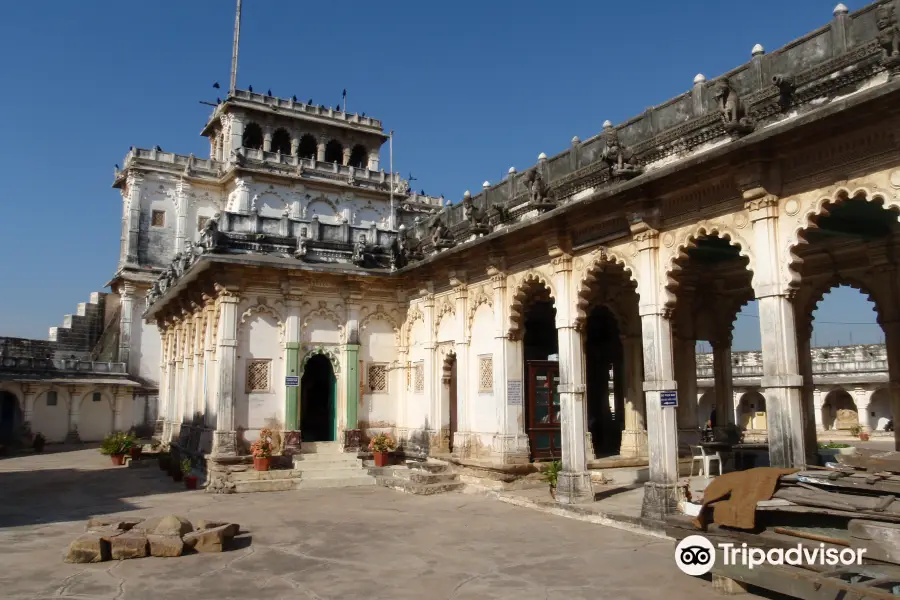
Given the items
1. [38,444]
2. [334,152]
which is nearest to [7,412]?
[38,444]

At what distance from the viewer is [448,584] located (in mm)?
8023

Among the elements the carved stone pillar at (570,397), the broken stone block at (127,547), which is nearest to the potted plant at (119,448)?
the broken stone block at (127,547)

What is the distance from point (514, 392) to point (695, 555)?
24.5ft

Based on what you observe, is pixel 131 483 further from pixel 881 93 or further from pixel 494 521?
pixel 881 93

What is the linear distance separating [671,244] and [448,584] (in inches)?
249

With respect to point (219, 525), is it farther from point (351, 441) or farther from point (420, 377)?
point (420, 377)

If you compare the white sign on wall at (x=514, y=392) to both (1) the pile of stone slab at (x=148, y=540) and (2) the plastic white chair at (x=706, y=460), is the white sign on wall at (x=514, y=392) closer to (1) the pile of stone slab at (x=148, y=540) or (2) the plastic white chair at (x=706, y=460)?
(2) the plastic white chair at (x=706, y=460)

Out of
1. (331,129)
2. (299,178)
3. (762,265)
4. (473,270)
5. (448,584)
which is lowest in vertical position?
(448,584)

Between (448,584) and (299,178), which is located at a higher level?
(299,178)

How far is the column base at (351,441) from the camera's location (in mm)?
18562

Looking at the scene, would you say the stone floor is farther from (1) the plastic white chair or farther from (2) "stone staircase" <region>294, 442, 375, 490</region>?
(1) the plastic white chair

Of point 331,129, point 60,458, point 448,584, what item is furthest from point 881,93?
point 331,129

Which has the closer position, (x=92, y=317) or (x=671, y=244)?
(x=671, y=244)

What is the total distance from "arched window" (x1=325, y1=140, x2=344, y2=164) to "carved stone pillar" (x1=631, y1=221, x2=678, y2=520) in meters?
31.7
